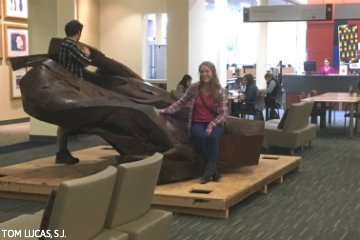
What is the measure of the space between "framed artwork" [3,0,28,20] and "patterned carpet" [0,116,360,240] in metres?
6.20

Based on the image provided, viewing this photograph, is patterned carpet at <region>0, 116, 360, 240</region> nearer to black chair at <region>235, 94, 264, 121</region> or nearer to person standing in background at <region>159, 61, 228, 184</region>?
person standing in background at <region>159, 61, 228, 184</region>

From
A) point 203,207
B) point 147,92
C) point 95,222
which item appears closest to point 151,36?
point 147,92

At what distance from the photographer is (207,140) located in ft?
19.5

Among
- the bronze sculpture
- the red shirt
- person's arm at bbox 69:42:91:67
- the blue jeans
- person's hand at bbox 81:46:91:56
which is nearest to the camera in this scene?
the bronze sculpture

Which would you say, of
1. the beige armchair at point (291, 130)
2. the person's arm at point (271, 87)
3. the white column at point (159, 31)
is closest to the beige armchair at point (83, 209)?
the beige armchair at point (291, 130)

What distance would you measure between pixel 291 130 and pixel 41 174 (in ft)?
14.1

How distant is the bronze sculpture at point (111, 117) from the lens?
562 centimetres

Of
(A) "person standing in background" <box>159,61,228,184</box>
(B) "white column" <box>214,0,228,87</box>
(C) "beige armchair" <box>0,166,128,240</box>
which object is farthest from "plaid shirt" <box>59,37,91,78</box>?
(B) "white column" <box>214,0,228,87</box>

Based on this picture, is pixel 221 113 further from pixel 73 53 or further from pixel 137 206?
pixel 137 206

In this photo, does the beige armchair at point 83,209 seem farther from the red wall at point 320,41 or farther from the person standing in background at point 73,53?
the red wall at point 320,41

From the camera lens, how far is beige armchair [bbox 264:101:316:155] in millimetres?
8633

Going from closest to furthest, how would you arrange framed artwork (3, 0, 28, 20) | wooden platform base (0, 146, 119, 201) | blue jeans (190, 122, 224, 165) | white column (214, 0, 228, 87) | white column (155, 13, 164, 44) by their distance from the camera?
1. wooden platform base (0, 146, 119, 201)
2. blue jeans (190, 122, 224, 165)
3. framed artwork (3, 0, 28, 20)
4. white column (214, 0, 228, 87)
5. white column (155, 13, 164, 44)

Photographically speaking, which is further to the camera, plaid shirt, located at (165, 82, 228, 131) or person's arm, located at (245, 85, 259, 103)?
person's arm, located at (245, 85, 259, 103)

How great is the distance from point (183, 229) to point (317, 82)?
12441mm
